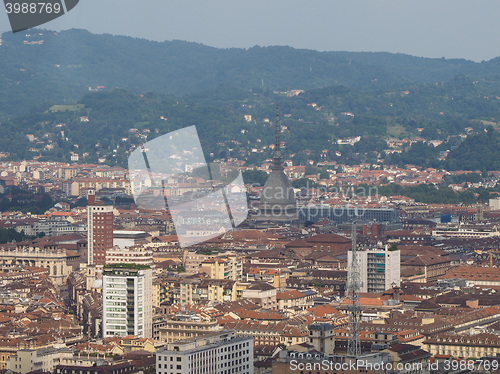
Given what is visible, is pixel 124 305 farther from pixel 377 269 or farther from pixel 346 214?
pixel 346 214

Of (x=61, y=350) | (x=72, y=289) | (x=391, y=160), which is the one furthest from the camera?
(x=391, y=160)

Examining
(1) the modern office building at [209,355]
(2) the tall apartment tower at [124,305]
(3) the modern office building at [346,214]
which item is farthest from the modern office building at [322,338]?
(3) the modern office building at [346,214]

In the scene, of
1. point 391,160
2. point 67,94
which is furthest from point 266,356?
point 67,94

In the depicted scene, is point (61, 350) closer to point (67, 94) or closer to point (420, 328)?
point (420, 328)

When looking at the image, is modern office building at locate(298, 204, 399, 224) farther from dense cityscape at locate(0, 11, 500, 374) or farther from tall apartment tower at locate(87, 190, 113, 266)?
tall apartment tower at locate(87, 190, 113, 266)

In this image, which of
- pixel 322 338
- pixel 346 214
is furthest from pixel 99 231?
pixel 346 214
